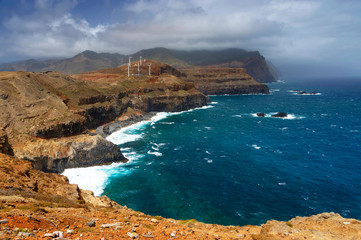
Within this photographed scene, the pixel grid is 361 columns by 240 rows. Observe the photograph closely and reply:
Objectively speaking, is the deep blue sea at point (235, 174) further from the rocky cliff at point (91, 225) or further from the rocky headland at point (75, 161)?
the rocky cliff at point (91, 225)

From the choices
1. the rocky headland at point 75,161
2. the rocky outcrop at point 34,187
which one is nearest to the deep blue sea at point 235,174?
the rocky headland at point 75,161

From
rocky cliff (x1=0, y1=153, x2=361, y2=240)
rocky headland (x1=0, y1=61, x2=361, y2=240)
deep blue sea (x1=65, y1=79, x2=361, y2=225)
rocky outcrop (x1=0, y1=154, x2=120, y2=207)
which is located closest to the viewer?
rocky cliff (x1=0, y1=153, x2=361, y2=240)

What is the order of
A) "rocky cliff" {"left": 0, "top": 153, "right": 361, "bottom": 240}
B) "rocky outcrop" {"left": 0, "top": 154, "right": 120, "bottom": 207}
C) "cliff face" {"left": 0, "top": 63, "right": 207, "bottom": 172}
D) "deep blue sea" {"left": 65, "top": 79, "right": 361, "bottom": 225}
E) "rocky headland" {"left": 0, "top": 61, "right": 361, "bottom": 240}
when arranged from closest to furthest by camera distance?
1. "rocky cliff" {"left": 0, "top": 153, "right": 361, "bottom": 240}
2. "rocky headland" {"left": 0, "top": 61, "right": 361, "bottom": 240}
3. "rocky outcrop" {"left": 0, "top": 154, "right": 120, "bottom": 207}
4. "deep blue sea" {"left": 65, "top": 79, "right": 361, "bottom": 225}
5. "cliff face" {"left": 0, "top": 63, "right": 207, "bottom": 172}

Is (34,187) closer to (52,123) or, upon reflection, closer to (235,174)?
(52,123)

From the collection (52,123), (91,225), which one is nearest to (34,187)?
(91,225)

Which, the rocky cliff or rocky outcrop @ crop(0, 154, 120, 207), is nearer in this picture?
the rocky cliff

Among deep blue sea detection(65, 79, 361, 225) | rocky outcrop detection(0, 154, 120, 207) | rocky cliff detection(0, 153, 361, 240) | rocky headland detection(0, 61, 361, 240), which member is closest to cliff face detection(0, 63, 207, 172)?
rocky headland detection(0, 61, 361, 240)

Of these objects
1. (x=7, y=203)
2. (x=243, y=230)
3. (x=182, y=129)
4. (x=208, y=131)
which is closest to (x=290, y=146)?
(x=208, y=131)

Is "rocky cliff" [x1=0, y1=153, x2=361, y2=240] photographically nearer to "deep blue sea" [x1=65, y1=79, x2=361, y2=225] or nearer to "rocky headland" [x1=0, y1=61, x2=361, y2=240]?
"rocky headland" [x1=0, y1=61, x2=361, y2=240]

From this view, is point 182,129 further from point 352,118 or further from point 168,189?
point 352,118
